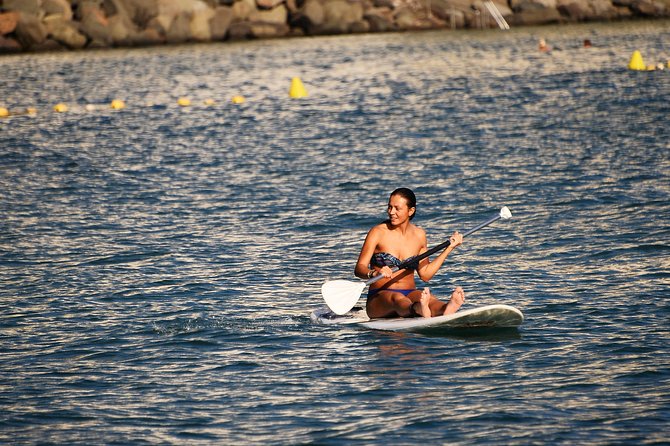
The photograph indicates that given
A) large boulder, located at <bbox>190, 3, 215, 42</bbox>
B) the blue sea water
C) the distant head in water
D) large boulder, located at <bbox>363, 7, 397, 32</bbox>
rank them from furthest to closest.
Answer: large boulder, located at <bbox>363, 7, 397, 32</bbox> < large boulder, located at <bbox>190, 3, 215, 42</bbox> < the distant head in water < the blue sea water

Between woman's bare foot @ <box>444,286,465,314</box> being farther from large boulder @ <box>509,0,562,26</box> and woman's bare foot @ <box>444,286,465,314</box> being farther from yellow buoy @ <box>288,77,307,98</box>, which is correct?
large boulder @ <box>509,0,562,26</box>

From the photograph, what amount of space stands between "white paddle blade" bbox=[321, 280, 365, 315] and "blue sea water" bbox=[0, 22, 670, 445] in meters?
0.32

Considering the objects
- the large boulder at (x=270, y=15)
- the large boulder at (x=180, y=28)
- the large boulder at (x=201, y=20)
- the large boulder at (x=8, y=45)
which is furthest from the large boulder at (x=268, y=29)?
the large boulder at (x=8, y=45)

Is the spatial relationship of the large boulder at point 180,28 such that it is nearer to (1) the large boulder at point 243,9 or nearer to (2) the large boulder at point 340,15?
(1) the large boulder at point 243,9

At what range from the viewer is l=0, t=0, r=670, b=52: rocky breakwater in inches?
2721

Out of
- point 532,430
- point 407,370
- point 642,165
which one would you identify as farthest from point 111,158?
point 532,430

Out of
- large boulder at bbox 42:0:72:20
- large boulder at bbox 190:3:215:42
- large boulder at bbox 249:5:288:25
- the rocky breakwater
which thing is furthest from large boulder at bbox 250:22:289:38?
large boulder at bbox 42:0:72:20

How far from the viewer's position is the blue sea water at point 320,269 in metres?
10.3

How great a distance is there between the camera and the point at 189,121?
119 ft

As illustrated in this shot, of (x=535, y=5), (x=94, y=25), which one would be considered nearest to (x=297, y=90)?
(x=94, y=25)

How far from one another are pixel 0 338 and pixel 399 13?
64.9 metres

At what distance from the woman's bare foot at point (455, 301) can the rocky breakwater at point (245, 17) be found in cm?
6026

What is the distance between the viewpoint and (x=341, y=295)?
42.3 feet

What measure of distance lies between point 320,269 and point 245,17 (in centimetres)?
5926
